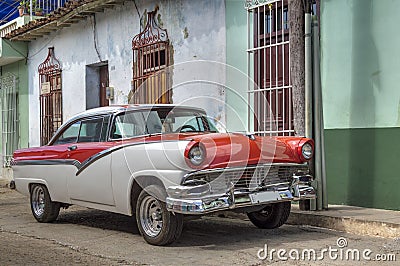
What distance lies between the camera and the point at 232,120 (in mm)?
10391

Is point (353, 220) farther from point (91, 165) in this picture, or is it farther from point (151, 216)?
point (91, 165)

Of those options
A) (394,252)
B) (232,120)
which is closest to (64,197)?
(232,120)

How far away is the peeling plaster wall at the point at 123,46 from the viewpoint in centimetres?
1076

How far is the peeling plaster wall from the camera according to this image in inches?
424

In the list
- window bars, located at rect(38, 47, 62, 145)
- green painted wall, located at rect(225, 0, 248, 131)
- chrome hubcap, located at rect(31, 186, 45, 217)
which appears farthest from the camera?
window bars, located at rect(38, 47, 62, 145)

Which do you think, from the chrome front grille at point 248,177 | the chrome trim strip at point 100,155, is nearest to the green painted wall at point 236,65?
the chrome trim strip at point 100,155

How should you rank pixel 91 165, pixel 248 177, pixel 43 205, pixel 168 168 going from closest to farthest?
pixel 168 168 → pixel 248 177 → pixel 91 165 → pixel 43 205

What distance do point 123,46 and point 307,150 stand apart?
284 inches

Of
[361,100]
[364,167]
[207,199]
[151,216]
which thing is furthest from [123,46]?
[207,199]

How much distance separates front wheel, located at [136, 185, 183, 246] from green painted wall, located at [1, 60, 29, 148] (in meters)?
11.5

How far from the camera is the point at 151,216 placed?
21.4 ft

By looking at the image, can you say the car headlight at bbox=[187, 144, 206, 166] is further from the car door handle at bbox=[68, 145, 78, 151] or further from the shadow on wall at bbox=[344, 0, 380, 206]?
the shadow on wall at bbox=[344, 0, 380, 206]

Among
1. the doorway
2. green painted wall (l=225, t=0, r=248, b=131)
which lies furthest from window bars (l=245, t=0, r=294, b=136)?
the doorway

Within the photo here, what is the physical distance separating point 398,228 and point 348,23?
124 inches
